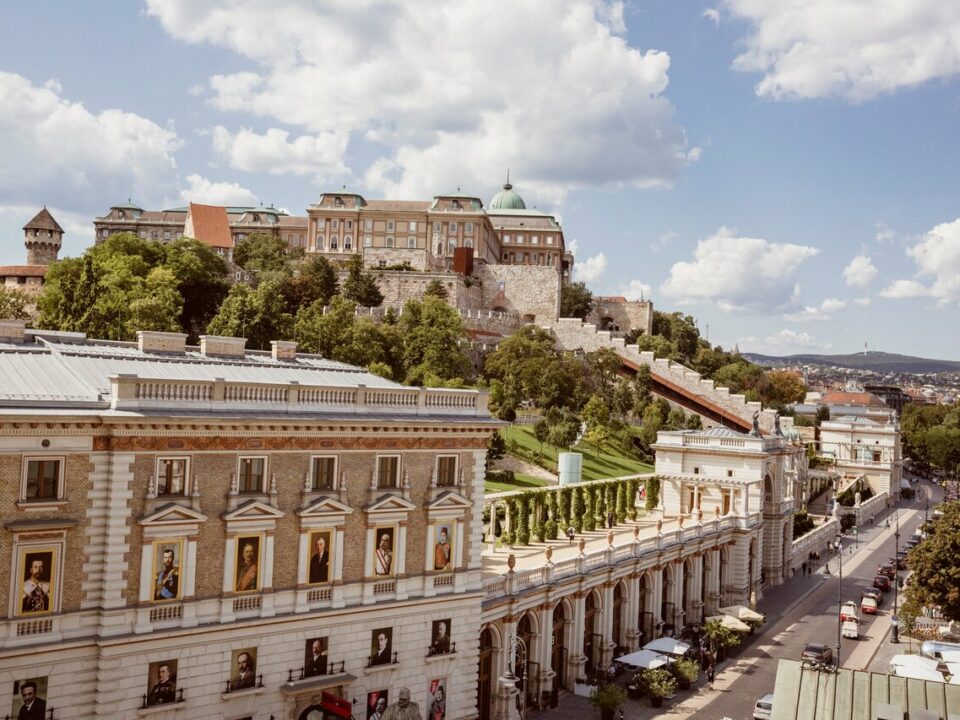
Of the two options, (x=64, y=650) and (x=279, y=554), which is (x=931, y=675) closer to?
(x=279, y=554)

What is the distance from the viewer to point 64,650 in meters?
25.5

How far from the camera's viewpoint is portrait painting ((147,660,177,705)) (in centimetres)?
2700

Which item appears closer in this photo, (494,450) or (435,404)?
(435,404)

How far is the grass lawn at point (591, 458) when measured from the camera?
277 ft

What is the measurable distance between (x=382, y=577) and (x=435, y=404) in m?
6.66

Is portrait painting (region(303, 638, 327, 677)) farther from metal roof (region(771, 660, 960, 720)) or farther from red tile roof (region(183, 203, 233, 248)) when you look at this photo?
red tile roof (region(183, 203, 233, 248))

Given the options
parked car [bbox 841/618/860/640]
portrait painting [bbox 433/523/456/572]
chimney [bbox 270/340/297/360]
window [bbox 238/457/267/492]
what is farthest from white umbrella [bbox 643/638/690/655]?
window [bbox 238/457/267/492]

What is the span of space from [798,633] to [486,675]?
26949 mm

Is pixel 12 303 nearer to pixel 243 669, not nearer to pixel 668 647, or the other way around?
pixel 668 647

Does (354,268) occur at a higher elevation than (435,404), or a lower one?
higher

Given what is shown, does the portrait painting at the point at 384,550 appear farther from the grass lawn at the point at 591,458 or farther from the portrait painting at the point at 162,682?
the grass lawn at the point at 591,458

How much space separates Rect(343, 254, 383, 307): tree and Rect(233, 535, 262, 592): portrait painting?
100m

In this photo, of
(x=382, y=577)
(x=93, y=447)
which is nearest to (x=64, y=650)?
(x=93, y=447)

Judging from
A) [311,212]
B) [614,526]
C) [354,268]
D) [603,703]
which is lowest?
[603,703]
